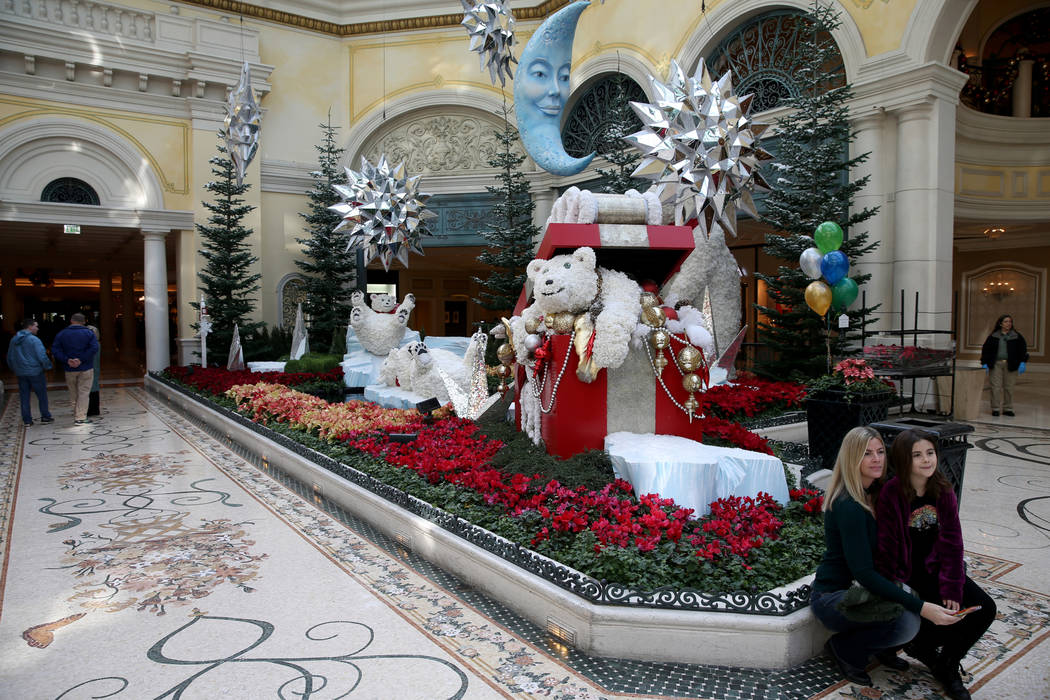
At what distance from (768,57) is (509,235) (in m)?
6.52

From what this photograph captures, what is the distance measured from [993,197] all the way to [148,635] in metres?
14.3

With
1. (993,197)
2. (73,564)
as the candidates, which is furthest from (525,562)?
(993,197)

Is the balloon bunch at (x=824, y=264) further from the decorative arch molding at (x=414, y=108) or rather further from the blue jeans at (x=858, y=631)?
the decorative arch molding at (x=414, y=108)

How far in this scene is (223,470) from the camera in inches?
264

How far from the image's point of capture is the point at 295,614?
11.3 ft

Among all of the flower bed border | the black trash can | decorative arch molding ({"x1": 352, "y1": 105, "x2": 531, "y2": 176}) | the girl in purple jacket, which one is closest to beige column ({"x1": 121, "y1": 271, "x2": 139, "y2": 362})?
decorative arch molding ({"x1": 352, "y1": 105, "x2": 531, "y2": 176})

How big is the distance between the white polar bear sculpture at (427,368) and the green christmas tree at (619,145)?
5970 mm

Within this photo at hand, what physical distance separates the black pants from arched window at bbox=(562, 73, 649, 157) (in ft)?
38.0

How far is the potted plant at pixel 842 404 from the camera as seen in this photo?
598cm

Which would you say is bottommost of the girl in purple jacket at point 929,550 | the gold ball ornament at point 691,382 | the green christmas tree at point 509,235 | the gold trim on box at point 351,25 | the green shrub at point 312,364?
the girl in purple jacket at point 929,550

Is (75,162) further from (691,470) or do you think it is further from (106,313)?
(691,470)

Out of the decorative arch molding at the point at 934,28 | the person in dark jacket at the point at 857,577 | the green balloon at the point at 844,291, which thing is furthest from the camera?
the decorative arch molding at the point at 934,28

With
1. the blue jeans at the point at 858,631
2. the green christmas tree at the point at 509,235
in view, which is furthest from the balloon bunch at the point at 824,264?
the green christmas tree at the point at 509,235

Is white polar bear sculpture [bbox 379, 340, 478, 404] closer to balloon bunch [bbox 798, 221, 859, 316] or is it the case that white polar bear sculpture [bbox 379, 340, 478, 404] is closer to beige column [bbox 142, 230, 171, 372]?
balloon bunch [bbox 798, 221, 859, 316]
